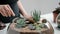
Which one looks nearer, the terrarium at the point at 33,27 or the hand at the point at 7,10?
the terrarium at the point at 33,27

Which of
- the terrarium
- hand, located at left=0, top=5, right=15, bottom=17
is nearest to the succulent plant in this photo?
the terrarium

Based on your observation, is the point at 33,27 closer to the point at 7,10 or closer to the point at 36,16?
the point at 36,16

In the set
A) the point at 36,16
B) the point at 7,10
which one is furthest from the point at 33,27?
the point at 7,10

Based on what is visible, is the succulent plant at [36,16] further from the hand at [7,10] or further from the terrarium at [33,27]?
the hand at [7,10]

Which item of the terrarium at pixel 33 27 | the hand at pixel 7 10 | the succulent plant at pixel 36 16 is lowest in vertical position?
the terrarium at pixel 33 27

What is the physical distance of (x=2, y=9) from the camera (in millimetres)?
832

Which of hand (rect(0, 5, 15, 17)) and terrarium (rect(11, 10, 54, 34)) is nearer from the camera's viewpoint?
terrarium (rect(11, 10, 54, 34))

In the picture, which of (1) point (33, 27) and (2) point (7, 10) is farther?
(2) point (7, 10)

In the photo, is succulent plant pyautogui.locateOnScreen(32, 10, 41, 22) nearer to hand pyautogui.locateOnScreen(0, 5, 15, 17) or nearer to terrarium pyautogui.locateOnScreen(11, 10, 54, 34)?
terrarium pyautogui.locateOnScreen(11, 10, 54, 34)

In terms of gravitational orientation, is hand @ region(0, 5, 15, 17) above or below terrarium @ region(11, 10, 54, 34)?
above

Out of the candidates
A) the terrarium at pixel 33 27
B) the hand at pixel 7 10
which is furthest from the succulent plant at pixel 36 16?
the hand at pixel 7 10

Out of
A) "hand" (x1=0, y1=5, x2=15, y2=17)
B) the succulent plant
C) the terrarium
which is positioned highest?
"hand" (x1=0, y1=5, x2=15, y2=17)

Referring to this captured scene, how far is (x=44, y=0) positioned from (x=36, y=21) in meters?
2.15

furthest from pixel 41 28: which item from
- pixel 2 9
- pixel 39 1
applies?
pixel 39 1
